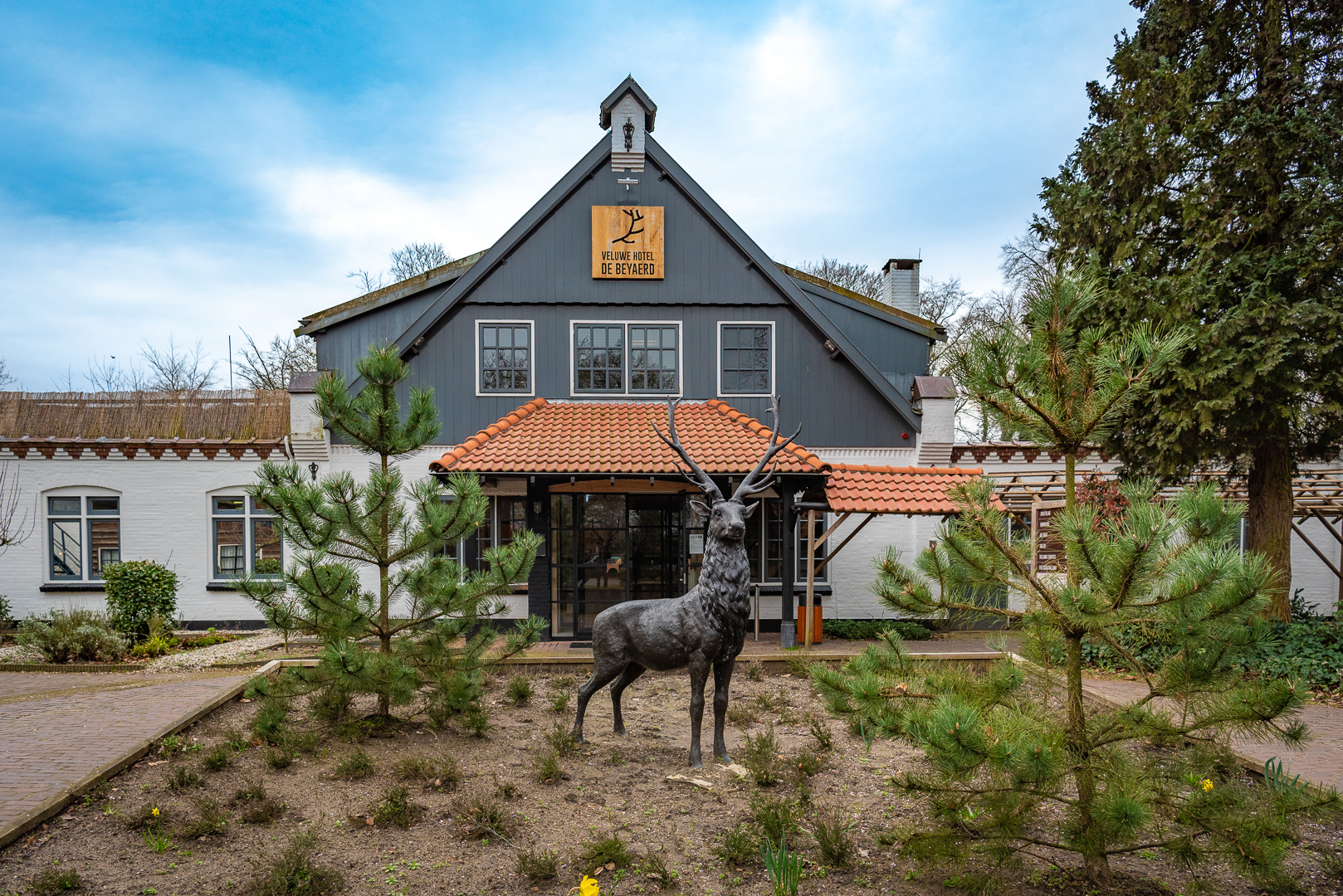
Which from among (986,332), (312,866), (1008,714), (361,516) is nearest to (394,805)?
(312,866)

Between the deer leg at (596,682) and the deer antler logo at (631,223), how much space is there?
822cm

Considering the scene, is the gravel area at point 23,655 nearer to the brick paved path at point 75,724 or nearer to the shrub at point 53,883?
the brick paved path at point 75,724

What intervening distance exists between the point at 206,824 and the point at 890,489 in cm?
878

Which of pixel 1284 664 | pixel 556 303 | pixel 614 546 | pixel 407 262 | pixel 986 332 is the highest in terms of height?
pixel 407 262

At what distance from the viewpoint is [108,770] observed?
557 cm

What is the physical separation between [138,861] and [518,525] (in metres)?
7.84

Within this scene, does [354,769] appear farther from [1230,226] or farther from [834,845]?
[1230,226]

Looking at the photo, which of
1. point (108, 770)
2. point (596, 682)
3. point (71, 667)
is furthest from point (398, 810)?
point (71, 667)

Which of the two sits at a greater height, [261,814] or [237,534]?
[237,534]

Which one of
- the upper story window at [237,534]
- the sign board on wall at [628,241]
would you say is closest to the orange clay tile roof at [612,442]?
the sign board on wall at [628,241]

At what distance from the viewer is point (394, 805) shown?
16.0 feet

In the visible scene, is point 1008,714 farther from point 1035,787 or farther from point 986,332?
point 986,332

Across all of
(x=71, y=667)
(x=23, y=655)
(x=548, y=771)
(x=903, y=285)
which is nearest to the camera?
(x=548, y=771)

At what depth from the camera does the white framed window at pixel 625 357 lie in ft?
40.8
